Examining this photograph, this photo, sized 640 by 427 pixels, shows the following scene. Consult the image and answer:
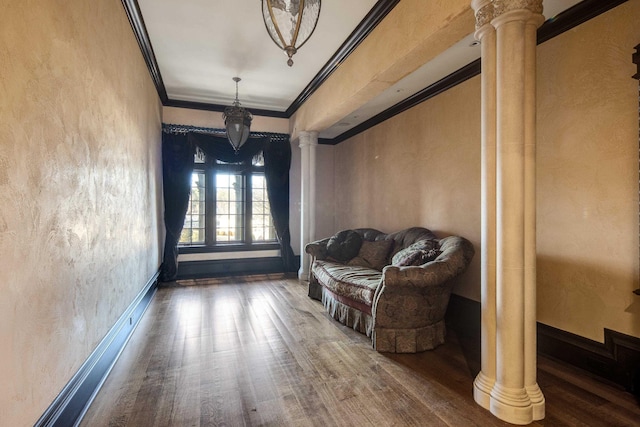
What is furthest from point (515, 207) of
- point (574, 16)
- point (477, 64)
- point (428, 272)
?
point (477, 64)

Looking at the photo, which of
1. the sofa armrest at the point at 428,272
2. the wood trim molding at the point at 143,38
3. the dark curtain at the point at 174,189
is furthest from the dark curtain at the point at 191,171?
the sofa armrest at the point at 428,272

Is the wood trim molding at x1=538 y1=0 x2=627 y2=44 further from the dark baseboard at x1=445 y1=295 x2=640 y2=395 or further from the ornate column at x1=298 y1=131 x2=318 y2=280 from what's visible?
the ornate column at x1=298 y1=131 x2=318 y2=280

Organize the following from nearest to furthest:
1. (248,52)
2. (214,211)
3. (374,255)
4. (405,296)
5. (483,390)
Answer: (483,390)
(405,296)
(248,52)
(374,255)
(214,211)

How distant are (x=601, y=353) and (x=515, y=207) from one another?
1574 mm

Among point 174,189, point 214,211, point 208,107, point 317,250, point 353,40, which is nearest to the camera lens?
point 353,40

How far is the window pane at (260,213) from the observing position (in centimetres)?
684

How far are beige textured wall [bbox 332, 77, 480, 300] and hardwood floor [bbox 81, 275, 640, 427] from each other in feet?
4.41

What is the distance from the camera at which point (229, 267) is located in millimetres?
6535

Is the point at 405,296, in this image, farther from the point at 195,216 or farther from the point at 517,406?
the point at 195,216

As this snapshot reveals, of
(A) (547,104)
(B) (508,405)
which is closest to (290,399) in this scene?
(B) (508,405)

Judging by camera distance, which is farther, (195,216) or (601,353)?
(195,216)

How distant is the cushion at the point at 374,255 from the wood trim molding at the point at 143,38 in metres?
3.87

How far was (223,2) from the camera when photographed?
122 inches

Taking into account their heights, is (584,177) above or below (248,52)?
below
